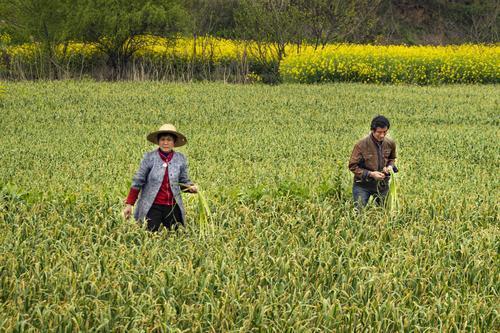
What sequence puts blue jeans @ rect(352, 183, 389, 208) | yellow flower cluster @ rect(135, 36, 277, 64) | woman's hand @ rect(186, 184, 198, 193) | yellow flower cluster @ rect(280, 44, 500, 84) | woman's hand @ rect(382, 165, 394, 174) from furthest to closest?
1. yellow flower cluster @ rect(135, 36, 277, 64)
2. yellow flower cluster @ rect(280, 44, 500, 84)
3. blue jeans @ rect(352, 183, 389, 208)
4. woman's hand @ rect(382, 165, 394, 174)
5. woman's hand @ rect(186, 184, 198, 193)

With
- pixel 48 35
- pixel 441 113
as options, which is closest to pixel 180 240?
pixel 441 113

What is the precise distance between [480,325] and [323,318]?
40.9 inches

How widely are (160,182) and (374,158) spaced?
232 centimetres

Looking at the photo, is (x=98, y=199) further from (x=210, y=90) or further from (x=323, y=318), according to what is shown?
(x=210, y=90)

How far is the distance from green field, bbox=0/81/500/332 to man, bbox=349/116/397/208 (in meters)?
0.32

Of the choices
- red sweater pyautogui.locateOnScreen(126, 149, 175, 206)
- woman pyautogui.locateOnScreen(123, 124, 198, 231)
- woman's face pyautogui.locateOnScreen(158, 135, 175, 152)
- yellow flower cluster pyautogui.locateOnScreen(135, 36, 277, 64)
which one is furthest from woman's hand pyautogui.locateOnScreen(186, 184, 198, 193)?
yellow flower cluster pyautogui.locateOnScreen(135, 36, 277, 64)

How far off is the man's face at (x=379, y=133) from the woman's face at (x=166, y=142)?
217cm

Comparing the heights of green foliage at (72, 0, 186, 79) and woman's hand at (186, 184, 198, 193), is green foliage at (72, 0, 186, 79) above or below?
above

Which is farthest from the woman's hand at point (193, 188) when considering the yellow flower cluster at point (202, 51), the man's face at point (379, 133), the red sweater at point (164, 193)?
the yellow flower cluster at point (202, 51)

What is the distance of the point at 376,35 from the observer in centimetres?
4881

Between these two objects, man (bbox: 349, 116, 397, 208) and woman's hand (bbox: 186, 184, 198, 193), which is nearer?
woman's hand (bbox: 186, 184, 198, 193)

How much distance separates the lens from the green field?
5293mm

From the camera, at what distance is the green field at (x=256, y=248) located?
5.29 m

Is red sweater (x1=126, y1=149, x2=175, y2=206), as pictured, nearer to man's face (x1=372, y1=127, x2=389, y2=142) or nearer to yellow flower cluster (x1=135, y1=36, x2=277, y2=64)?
man's face (x1=372, y1=127, x2=389, y2=142)
